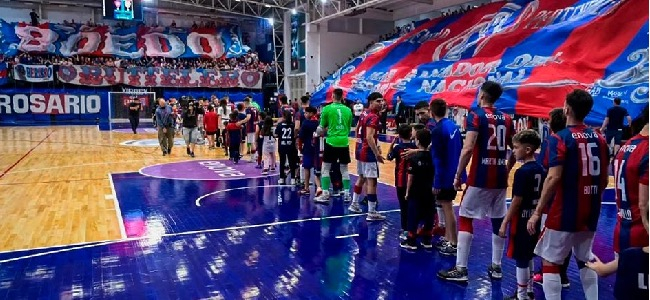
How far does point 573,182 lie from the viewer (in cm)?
329

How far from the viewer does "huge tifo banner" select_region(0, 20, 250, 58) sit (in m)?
28.7

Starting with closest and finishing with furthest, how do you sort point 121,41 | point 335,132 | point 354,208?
point 354,208
point 335,132
point 121,41

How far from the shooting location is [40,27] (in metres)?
29.2

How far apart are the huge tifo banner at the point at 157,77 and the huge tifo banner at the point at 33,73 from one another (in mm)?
484

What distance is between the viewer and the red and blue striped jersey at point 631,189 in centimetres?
275

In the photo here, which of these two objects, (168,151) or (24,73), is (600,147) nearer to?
(168,151)

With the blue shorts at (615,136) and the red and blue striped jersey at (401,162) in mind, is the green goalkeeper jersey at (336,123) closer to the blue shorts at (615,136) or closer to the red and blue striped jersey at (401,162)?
the red and blue striped jersey at (401,162)

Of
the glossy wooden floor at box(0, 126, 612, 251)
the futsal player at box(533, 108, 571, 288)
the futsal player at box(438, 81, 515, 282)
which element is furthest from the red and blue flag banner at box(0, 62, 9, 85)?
the futsal player at box(533, 108, 571, 288)

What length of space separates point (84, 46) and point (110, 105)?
5.02 m

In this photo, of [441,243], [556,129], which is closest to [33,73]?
[441,243]

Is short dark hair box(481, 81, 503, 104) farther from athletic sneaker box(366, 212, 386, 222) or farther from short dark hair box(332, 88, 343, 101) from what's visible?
short dark hair box(332, 88, 343, 101)

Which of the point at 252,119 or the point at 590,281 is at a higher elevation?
the point at 252,119

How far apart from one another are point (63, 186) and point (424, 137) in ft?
23.4

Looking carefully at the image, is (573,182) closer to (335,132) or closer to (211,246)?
(211,246)
